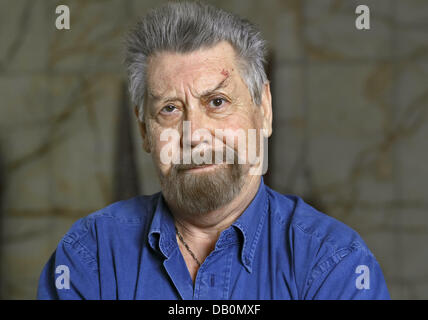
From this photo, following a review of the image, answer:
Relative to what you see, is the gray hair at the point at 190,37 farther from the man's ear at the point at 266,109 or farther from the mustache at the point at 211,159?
the mustache at the point at 211,159

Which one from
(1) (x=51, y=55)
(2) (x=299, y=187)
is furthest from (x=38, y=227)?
(2) (x=299, y=187)

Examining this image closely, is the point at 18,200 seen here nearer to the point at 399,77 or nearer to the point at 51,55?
the point at 51,55

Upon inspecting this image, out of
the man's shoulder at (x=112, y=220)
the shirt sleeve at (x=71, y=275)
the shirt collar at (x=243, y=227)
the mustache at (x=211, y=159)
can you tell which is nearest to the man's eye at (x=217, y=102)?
the mustache at (x=211, y=159)

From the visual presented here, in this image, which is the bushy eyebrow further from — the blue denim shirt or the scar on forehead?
the blue denim shirt

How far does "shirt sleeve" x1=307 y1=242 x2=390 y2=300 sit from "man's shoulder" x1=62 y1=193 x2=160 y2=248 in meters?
0.52

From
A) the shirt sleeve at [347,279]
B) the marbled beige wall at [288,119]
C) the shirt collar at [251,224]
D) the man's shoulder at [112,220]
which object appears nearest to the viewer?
the shirt sleeve at [347,279]

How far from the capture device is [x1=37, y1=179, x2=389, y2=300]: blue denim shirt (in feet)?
4.12

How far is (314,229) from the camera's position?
133 cm

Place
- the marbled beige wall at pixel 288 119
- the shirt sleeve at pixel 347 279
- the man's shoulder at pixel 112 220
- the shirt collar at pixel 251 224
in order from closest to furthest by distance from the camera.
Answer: the shirt sleeve at pixel 347 279 < the shirt collar at pixel 251 224 < the man's shoulder at pixel 112 220 < the marbled beige wall at pixel 288 119

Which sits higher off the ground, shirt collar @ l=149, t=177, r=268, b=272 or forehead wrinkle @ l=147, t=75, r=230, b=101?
forehead wrinkle @ l=147, t=75, r=230, b=101

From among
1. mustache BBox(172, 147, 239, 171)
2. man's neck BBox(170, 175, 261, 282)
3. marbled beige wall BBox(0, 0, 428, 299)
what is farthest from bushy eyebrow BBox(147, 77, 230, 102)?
marbled beige wall BBox(0, 0, 428, 299)

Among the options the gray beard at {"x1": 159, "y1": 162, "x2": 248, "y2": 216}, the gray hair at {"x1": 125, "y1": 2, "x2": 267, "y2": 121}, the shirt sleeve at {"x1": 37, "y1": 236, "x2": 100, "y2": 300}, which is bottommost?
the shirt sleeve at {"x1": 37, "y1": 236, "x2": 100, "y2": 300}

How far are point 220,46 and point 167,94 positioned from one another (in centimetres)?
19

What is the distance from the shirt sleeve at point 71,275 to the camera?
137 centimetres
